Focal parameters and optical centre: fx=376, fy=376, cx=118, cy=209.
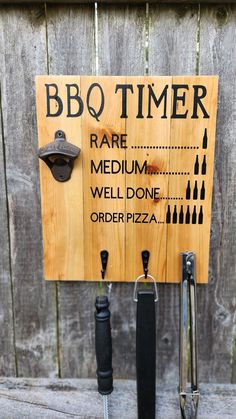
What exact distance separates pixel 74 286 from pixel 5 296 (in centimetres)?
19

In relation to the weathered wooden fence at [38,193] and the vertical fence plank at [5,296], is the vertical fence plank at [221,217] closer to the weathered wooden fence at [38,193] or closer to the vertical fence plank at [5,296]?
the weathered wooden fence at [38,193]

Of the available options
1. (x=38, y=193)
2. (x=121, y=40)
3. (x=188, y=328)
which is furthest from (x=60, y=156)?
(x=188, y=328)

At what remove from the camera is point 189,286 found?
36.5 inches

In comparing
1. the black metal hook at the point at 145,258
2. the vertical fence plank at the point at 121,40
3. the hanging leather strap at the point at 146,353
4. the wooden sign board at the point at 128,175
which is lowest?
the hanging leather strap at the point at 146,353

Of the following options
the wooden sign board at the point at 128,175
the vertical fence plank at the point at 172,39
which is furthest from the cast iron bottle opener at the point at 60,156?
the vertical fence plank at the point at 172,39

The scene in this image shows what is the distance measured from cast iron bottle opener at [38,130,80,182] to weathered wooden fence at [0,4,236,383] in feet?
0.22

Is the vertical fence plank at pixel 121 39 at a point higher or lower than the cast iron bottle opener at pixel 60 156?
higher

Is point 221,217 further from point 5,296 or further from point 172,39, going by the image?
point 5,296

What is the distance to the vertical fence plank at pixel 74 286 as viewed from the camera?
891mm

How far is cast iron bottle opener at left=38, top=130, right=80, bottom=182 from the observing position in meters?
0.88

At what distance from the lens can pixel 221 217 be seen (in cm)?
96

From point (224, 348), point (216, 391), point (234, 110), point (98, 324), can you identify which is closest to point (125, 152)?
point (234, 110)

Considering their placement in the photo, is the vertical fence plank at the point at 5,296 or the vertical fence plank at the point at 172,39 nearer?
the vertical fence plank at the point at 172,39

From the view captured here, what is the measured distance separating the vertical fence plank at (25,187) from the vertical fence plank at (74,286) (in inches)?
1.0
